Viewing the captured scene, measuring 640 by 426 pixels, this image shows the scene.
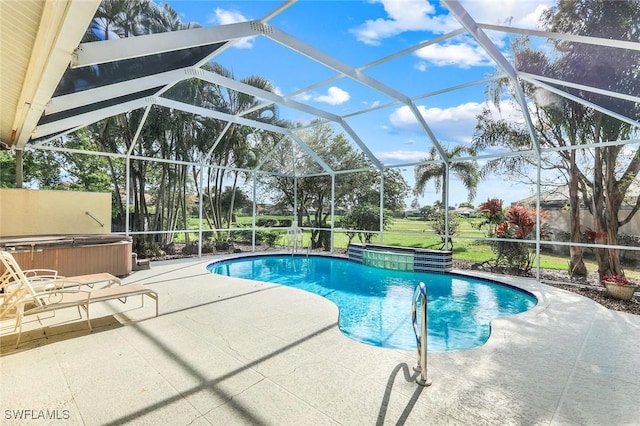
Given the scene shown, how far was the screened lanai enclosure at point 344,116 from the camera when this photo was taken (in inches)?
188

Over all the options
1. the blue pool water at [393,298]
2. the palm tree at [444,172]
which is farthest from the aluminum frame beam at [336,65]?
the blue pool water at [393,298]

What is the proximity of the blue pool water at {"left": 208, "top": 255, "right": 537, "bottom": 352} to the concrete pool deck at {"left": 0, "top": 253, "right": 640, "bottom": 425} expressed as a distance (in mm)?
804

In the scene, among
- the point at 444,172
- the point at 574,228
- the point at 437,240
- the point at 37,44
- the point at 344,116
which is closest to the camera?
the point at 37,44

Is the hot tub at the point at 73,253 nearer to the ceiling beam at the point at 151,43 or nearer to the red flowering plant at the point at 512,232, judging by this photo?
the ceiling beam at the point at 151,43

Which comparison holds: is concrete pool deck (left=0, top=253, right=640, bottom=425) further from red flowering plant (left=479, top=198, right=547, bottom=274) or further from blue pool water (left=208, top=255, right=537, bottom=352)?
red flowering plant (left=479, top=198, right=547, bottom=274)

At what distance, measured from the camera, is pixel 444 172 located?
1106 cm

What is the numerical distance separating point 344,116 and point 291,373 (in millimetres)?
8322

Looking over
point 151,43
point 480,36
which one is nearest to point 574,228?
point 480,36

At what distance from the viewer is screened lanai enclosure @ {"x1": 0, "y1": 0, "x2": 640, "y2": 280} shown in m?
4.78

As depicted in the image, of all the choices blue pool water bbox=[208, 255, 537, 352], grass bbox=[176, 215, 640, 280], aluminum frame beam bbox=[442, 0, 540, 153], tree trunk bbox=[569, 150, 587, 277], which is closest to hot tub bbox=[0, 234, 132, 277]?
blue pool water bbox=[208, 255, 537, 352]

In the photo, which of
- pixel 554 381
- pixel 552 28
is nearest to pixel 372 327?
pixel 554 381

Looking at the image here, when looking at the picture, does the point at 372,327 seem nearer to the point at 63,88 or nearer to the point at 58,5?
the point at 58,5

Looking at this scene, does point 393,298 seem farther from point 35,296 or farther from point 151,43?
point 151,43

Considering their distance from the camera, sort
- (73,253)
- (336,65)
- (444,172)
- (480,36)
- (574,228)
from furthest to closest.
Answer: (444,172)
(574,228)
(73,253)
(336,65)
(480,36)
